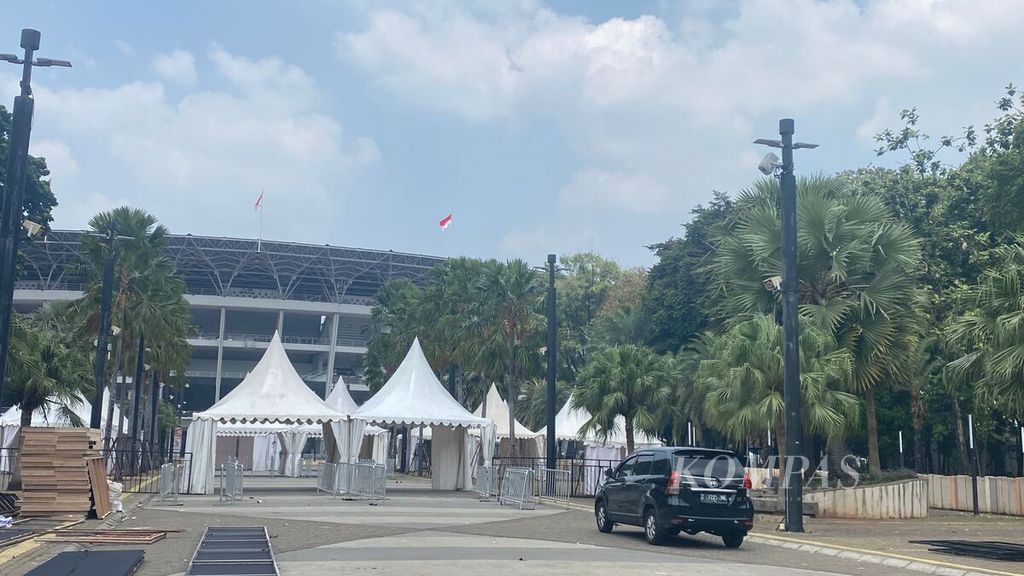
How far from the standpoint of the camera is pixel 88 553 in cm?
1216

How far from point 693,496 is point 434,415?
16.8m

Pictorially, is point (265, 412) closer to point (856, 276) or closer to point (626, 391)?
point (626, 391)

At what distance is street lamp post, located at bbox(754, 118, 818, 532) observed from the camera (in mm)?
17578

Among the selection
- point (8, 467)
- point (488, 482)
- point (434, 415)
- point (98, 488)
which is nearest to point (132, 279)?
point (8, 467)

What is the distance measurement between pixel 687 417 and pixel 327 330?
71120 mm

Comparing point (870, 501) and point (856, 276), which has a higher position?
point (856, 276)

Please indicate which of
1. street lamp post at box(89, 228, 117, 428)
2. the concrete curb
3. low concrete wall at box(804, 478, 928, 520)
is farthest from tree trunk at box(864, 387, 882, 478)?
street lamp post at box(89, 228, 117, 428)

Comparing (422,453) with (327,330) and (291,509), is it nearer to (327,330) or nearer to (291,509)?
(291,509)

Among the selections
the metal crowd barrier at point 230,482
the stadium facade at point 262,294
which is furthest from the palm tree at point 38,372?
the stadium facade at point 262,294

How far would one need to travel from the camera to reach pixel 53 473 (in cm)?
1888

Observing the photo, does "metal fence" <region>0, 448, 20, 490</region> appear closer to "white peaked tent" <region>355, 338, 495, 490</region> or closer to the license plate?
"white peaked tent" <region>355, 338, 495, 490</region>

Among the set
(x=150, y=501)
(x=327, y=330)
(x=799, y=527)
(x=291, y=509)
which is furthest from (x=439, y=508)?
(x=327, y=330)

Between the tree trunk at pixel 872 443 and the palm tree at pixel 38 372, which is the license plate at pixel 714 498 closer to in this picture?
the tree trunk at pixel 872 443

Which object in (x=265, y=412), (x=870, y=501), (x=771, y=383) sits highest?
(x=771, y=383)
